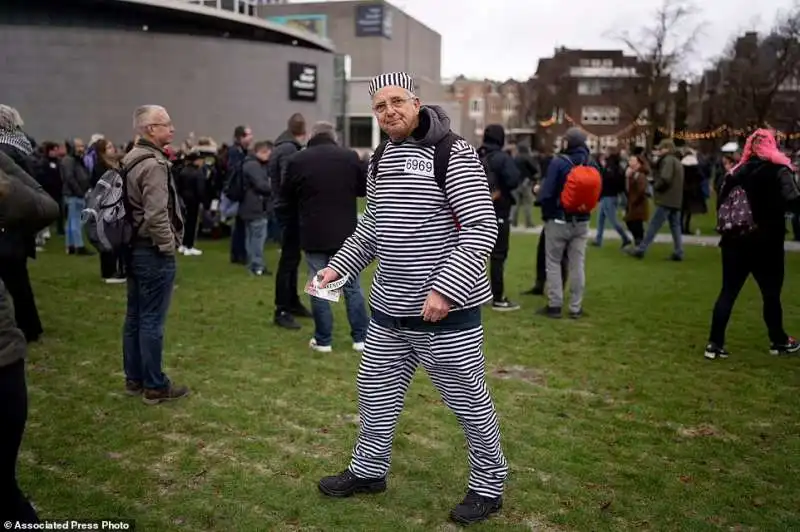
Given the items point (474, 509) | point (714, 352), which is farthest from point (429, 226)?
point (714, 352)

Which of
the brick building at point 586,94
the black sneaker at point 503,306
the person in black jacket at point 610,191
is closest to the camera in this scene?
the black sneaker at point 503,306

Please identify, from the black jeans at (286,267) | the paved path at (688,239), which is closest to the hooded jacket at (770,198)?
the black jeans at (286,267)

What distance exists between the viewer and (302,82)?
4181 cm

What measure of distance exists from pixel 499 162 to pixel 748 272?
3075 millimetres

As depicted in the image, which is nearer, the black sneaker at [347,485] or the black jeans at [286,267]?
the black sneaker at [347,485]

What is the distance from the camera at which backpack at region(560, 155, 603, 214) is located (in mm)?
7699

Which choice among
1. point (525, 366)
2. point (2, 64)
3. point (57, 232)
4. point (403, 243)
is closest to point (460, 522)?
point (403, 243)

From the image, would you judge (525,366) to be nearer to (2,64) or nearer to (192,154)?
(192,154)

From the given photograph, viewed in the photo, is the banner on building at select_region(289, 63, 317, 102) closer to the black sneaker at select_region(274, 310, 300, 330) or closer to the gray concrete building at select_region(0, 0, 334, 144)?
the gray concrete building at select_region(0, 0, 334, 144)

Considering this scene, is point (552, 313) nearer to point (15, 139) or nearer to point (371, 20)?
point (15, 139)

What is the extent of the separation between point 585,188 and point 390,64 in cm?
6083

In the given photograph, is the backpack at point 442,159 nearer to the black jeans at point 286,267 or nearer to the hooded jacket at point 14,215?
the hooded jacket at point 14,215

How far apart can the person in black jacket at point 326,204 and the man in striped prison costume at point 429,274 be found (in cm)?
275

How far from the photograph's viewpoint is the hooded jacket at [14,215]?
2486 millimetres
